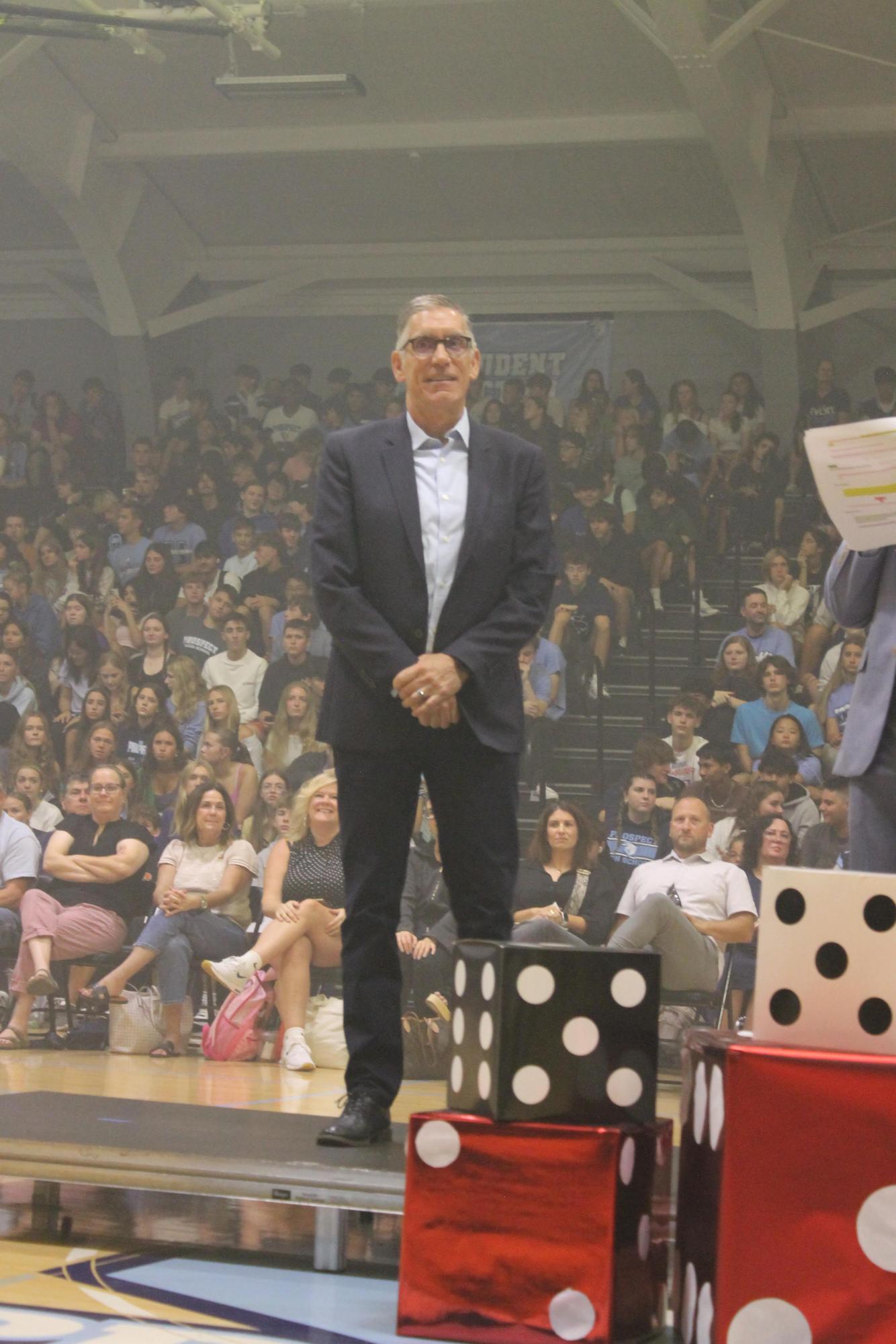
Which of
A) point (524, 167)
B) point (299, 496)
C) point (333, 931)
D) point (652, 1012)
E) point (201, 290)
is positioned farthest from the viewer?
point (201, 290)

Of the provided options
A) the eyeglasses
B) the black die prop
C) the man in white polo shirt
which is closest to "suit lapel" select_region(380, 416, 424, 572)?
the eyeglasses

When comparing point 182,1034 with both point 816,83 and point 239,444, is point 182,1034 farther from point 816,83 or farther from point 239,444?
point 816,83

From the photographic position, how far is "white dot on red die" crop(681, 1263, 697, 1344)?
162cm

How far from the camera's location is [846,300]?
8312mm

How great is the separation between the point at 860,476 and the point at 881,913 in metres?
0.60

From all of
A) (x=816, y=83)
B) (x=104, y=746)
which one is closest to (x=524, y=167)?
(x=816, y=83)

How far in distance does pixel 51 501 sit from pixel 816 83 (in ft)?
15.7

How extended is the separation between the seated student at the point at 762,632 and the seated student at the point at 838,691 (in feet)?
0.87

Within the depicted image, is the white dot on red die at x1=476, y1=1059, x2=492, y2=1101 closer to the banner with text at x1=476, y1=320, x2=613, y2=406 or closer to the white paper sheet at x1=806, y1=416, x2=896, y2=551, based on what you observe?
the white paper sheet at x1=806, y1=416, x2=896, y2=551

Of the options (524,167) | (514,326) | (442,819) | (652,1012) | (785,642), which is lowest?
(652,1012)

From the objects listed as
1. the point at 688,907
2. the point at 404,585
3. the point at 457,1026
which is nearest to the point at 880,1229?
the point at 457,1026

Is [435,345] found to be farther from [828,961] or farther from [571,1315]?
[571,1315]

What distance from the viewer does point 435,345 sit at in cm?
224

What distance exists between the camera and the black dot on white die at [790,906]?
5.33ft
